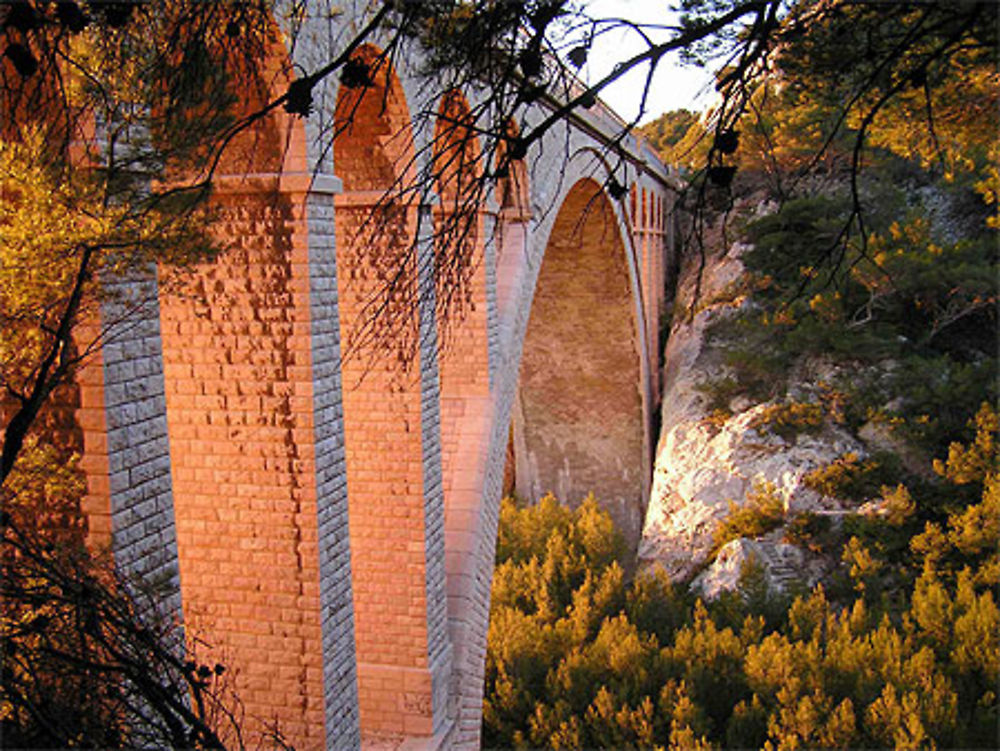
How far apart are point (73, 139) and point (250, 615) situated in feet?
10.3

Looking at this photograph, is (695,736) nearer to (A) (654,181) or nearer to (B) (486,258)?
(B) (486,258)

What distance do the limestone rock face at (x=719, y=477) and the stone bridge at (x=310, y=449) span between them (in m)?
5.13

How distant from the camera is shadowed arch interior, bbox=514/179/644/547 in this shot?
61.3 ft

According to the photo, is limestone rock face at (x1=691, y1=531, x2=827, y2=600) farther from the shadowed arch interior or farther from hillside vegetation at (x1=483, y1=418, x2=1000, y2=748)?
the shadowed arch interior

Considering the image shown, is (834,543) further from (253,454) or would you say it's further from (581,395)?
(253,454)

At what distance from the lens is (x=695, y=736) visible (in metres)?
8.79

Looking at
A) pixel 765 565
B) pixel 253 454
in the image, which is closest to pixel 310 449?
pixel 253 454

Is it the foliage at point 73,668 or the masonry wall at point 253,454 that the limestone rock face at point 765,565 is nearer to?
the masonry wall at point 253,454

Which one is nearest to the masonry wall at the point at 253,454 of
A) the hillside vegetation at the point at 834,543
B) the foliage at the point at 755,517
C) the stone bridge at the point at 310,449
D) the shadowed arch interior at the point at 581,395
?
the stone bridge at the point at 310,449

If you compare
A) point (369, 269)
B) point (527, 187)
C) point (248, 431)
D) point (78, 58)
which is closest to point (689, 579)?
point (527, 187)

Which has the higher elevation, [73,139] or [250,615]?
[73,139]

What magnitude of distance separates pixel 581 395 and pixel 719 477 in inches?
251

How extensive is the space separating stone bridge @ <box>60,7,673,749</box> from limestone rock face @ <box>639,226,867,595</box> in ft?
16.8

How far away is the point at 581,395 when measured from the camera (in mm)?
19906
